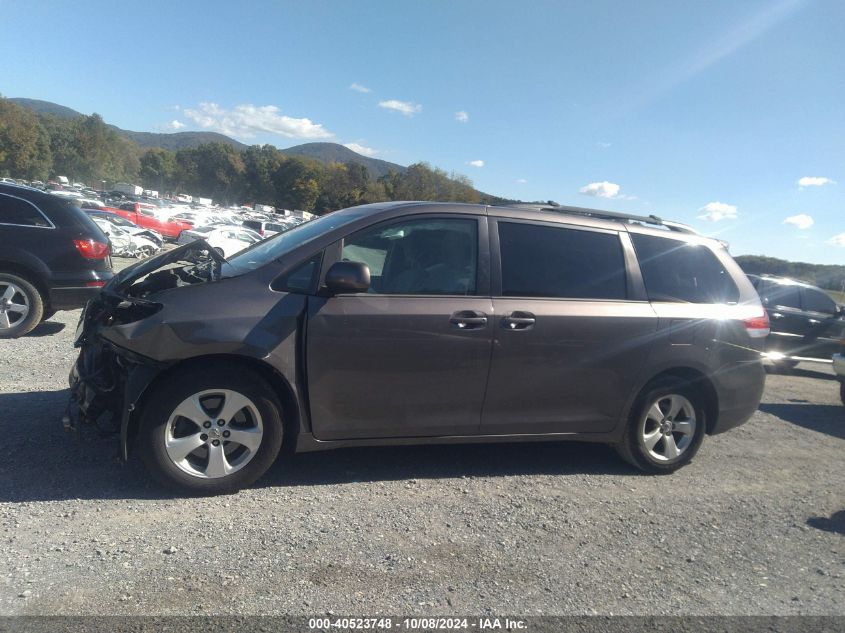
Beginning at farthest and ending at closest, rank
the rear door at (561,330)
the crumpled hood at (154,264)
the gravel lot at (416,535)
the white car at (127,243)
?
the white car at (127,243) → the rear door at (561,330) → the crumpled hood at (154,264) → the gravel lot at (416,535)

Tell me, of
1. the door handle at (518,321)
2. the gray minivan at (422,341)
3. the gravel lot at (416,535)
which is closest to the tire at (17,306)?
the gravel lot at (416,535)

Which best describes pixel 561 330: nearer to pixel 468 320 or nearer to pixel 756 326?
pixel 468 320

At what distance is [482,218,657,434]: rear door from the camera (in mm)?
4215

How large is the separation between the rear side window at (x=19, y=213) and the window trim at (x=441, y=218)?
191 inches

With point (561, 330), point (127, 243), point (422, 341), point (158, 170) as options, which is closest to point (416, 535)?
point (422, 341)

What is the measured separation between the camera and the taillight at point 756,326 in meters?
4.91

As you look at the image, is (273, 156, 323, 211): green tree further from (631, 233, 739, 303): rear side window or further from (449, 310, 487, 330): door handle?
(449, 310, 487, 330): door handle

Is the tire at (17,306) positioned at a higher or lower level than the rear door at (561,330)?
lower

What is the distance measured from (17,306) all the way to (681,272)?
6.93 m

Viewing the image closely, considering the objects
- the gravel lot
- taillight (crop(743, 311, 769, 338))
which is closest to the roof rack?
taillight (crop(743, 311, 769, 338))

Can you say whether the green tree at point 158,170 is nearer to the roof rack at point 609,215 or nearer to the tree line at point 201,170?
the tree line at point 201,170

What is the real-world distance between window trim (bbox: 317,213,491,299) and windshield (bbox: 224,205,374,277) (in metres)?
0.17

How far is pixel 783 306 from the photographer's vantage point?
37.2 ft

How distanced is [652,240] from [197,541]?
381cm
